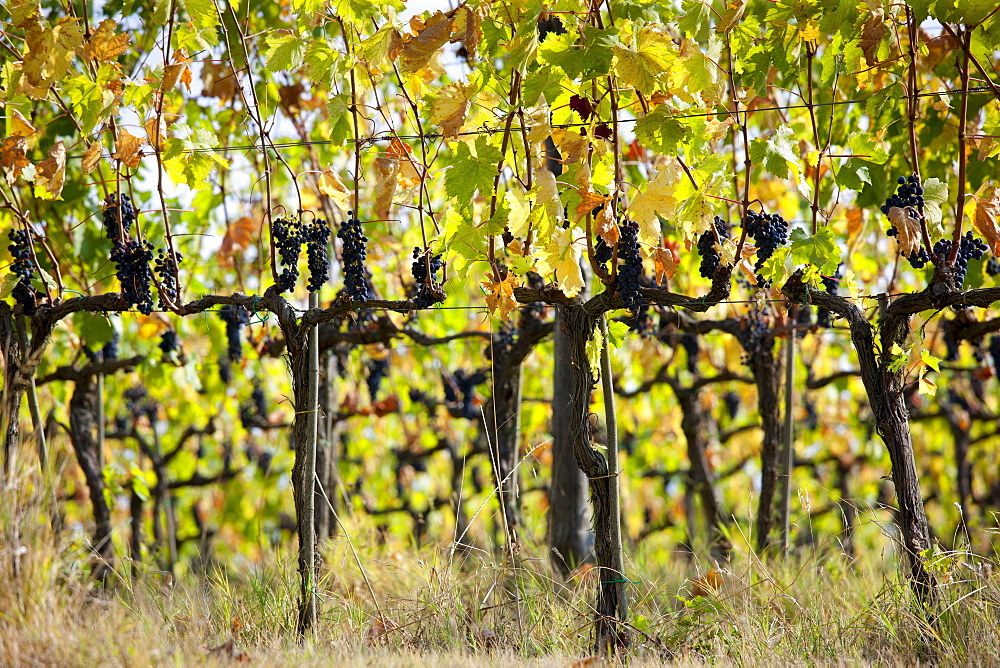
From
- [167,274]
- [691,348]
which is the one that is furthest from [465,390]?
[167,274]

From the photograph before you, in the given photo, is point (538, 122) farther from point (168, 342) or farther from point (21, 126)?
point (168, 342)

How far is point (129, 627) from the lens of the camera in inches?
120

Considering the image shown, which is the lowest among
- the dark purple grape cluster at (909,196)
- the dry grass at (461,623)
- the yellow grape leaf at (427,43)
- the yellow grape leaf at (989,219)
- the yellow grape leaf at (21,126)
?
the dry grass at (461,623)

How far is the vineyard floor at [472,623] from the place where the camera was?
8.67 feet

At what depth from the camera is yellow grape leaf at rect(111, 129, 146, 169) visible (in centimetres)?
328

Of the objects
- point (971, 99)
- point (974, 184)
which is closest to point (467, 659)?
point (974, 184)

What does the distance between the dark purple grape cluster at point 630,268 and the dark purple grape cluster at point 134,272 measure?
76.2 inches

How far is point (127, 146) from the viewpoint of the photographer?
329 centimetres

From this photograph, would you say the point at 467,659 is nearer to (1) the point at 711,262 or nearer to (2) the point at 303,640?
(2) the point at 303,640

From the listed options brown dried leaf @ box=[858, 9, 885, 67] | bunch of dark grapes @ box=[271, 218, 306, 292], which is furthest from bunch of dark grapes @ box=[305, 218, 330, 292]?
brown dried leaf @ box=[858, 9, 885, 67]

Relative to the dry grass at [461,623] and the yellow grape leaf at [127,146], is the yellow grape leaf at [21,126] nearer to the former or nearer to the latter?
the yellow grape leaf at [127,146]

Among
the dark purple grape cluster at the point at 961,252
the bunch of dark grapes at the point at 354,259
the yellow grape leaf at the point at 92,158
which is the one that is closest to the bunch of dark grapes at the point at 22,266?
the yellow grape leaf at the point at 92,158

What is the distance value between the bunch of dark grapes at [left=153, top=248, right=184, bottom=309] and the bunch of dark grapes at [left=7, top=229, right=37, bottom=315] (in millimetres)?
562

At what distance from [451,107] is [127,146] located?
1343 millimetres
